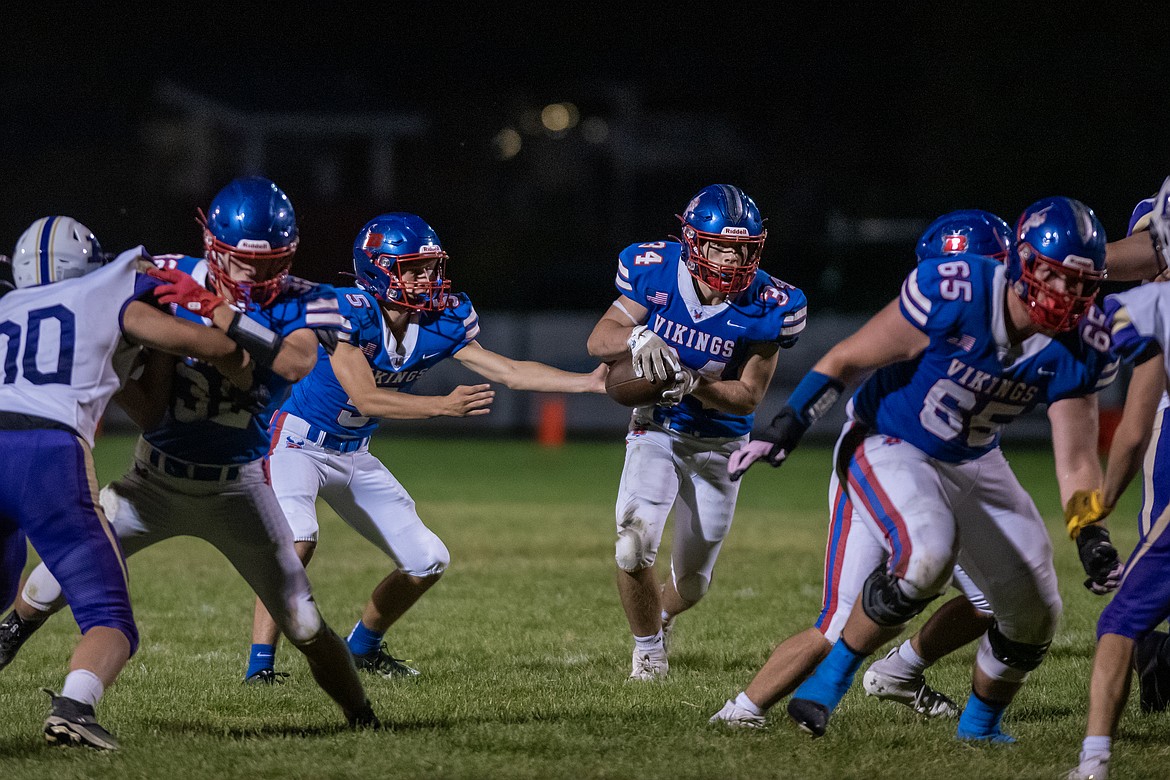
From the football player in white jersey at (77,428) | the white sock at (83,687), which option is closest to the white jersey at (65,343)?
the football player in white jersey at (77,428)

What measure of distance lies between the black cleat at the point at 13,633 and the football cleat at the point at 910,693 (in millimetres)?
2788

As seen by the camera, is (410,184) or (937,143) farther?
(410,184)

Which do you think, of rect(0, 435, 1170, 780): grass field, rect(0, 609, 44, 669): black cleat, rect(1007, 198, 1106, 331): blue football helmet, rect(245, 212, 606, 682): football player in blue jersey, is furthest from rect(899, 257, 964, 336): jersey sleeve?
rect(0, 609, 44, 669): black cleat

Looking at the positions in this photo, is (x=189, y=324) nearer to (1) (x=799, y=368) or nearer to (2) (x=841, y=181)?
(1) (x=799, y=368)

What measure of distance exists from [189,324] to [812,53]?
2694 centimetres

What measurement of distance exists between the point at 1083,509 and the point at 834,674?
87 centimetres

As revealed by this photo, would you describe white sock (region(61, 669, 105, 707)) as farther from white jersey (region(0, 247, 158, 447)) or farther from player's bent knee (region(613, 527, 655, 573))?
player's bent knee (region(613, 527, 655, 573))

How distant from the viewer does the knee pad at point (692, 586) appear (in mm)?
5688

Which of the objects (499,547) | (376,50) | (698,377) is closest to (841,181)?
(376,50)

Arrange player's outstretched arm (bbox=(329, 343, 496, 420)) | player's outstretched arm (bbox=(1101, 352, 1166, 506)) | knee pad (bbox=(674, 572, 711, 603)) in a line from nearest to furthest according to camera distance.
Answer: player's outstretched arm (bbox=(1101, 352, 1166, 506)), player's outstretched arm (bbox=(329, 343, 496, 420)), knee pad (bbox=(674, 572, 711, 603))

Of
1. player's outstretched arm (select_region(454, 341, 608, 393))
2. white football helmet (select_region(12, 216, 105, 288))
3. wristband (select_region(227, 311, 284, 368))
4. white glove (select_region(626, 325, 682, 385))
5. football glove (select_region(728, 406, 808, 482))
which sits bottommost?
player's outstretched arm (select_region(454, 341, 608, 393))

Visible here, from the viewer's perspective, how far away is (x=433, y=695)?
505cm

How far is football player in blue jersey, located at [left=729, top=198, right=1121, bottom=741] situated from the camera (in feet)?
13.0

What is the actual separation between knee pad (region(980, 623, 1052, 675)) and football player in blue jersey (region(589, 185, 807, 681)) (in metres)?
1.50
